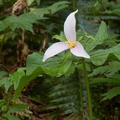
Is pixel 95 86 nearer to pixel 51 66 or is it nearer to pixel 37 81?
pixel 37 81

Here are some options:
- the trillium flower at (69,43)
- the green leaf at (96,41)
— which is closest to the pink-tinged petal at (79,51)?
the trillium flower at (69,43)

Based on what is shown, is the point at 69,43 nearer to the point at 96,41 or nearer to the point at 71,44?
the point at 71,44

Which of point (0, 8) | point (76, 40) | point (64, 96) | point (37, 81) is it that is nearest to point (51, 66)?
point (76, 40)

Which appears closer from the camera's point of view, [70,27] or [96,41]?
[70,27]

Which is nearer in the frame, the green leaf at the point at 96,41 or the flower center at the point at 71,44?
the flower center at the point at 71,44

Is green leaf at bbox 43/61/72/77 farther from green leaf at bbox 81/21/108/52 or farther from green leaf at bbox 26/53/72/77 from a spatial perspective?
green leaf at bbox 81/21/108/52

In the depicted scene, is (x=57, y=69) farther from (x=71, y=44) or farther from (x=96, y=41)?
(x=96, y=41)

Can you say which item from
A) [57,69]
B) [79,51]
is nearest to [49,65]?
[57,69]

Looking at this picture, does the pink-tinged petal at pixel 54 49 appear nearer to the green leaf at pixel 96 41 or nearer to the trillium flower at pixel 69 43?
the trillium flower at pixel 69 43

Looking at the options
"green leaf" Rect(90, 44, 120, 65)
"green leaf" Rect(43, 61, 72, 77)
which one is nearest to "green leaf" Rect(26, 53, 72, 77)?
"green leaf" Rect(43, 61, 72, 77)

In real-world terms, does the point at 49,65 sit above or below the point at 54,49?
below

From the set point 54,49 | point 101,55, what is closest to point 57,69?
point 54,49
